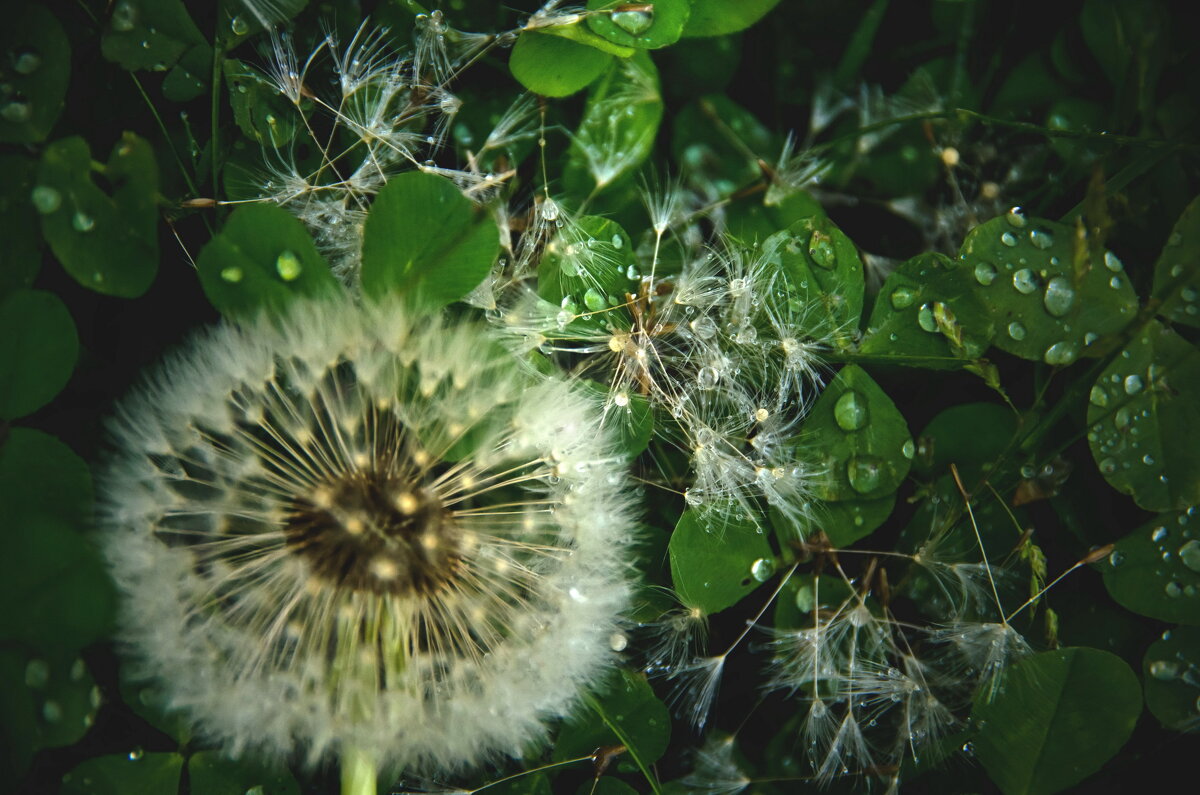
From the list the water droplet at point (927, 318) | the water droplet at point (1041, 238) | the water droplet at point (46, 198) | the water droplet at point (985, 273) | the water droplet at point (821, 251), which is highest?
the water droplet at point (46, 198)

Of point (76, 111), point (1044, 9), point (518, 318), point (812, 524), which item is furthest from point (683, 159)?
point (76, 111)

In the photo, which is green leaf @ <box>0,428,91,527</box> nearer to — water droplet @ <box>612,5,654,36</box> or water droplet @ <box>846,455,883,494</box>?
water droplet @ <box>612,5,654,36</box>

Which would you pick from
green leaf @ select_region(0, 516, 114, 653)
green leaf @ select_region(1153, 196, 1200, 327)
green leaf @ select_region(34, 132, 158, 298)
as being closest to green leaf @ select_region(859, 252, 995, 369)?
green leaf @ select_region(1153, 196, 1200, 327)

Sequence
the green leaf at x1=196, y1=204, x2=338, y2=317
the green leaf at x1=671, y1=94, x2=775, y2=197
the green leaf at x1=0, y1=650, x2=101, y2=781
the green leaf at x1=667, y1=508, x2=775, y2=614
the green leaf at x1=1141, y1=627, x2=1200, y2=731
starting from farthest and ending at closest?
the green leaf at x1=671, y1=94, x2=775, y2=197 → the green leaf at x1=1141, y1=627, x2=1200, y2=731 → the green leaf at x1=667, y1=508, x2=775, y2=614 → the green leaf at x1=196, y1=204, x2=338, y2=317 → the green leaf at x1=0, y1=650, x2=101, y2=781

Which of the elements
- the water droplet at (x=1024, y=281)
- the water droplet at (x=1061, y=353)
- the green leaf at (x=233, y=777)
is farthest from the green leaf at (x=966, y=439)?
the green leaf at (x=233, y=777)

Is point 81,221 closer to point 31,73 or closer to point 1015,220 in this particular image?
point 31,73

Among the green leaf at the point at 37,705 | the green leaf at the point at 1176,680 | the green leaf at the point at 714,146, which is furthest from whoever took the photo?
the green leaf at the point at 714,146

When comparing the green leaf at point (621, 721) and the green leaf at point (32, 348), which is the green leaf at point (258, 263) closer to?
the green leaf at point (32, 348)
